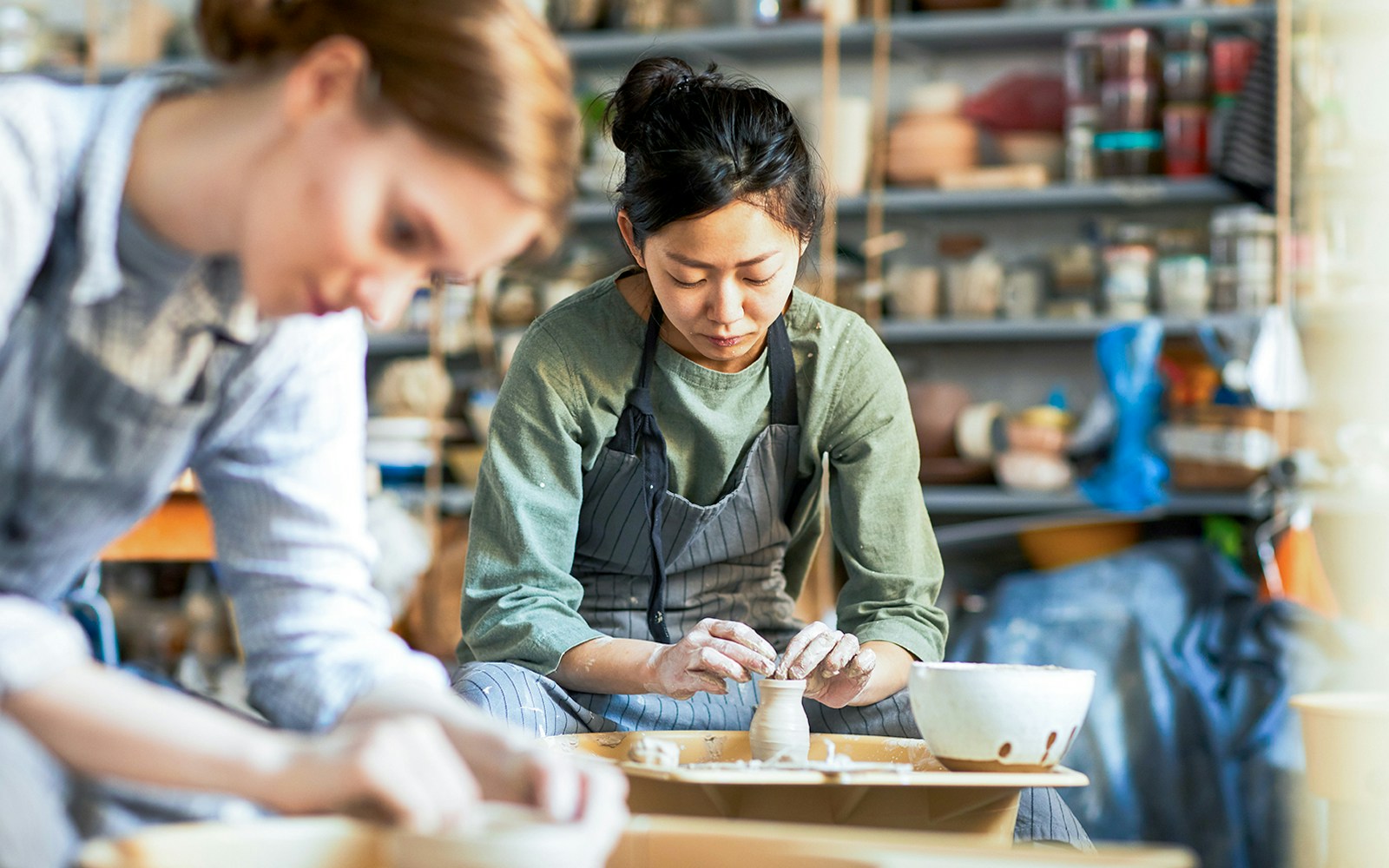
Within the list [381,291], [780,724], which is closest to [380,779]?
[381,291]

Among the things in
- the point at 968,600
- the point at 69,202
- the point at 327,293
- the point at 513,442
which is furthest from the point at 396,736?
the point at 968,600

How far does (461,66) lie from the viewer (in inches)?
34.7

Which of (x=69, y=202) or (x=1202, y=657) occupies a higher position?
(x=69, y=202)

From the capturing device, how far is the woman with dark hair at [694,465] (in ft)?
5.16

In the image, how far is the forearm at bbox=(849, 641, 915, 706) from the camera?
158 centimetres

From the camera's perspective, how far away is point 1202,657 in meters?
2.75

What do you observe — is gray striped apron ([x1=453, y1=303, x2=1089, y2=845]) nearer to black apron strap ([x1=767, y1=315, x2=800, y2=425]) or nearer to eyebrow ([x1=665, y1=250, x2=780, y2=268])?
black apron strap ([x1=767, y1=315, x2=800, y2=425])

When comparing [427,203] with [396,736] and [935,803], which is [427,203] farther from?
[935,803]

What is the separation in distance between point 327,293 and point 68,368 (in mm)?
195

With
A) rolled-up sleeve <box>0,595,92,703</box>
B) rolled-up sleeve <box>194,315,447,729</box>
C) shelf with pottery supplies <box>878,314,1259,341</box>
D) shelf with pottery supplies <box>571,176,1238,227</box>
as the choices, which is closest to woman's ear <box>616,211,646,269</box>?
rolled-up sleeve <box>194,315,447,729</box>

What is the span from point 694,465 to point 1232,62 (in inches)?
98.9

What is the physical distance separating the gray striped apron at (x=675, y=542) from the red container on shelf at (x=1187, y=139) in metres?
2.33

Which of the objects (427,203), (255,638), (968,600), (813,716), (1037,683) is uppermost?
(427,203)

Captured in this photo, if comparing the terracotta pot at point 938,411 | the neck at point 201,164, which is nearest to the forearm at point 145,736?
the neck at point 201,164
